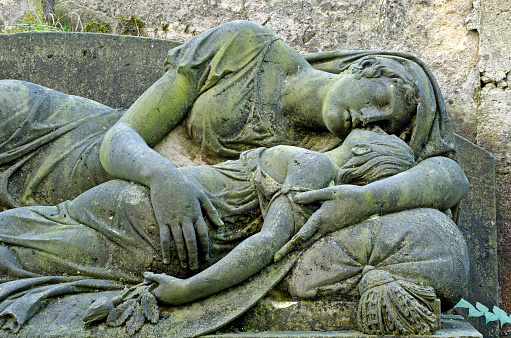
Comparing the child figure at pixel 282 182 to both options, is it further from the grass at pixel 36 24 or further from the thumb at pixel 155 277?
the grass at pixel 36 24

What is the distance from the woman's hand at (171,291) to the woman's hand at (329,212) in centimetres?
42

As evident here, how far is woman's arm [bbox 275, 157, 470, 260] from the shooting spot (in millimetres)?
2945

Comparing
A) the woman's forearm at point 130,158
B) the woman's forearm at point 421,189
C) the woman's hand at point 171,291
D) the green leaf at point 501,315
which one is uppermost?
the woman's forearm at point 130,158

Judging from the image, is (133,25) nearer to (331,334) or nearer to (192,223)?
(192,223)

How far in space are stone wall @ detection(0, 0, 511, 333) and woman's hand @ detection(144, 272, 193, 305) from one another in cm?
258

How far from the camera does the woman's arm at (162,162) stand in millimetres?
3021

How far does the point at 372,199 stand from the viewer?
300cm

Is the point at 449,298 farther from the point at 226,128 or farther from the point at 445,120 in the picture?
the point at 226,128

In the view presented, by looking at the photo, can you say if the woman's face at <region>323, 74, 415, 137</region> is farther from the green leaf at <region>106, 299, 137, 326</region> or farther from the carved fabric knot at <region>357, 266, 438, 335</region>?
the green leaf at <region>106, 299, 137, 326</region>

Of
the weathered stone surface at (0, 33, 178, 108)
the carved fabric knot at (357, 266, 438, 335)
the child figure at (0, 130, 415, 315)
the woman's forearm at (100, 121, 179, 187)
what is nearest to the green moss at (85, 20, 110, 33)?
the weathered stone surface at (0, 33, 178, 108)

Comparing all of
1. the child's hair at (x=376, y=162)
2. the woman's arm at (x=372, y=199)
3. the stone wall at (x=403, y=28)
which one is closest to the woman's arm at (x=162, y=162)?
the woman's arm at (x=372, y=199)

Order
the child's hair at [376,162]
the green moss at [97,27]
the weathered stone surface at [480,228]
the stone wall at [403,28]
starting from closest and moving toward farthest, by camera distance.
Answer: the child's hair at [376,162], the weathered stone surface at [480,228], the stone wall at [403,28], the green moss at [97,27]

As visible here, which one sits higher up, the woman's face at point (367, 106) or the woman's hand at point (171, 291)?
the woman's face at point (367, 106)

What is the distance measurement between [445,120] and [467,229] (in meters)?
0.96
